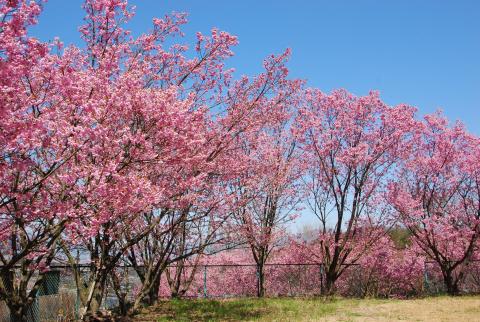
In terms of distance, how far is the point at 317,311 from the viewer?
1142 cm

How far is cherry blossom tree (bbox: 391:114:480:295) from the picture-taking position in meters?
17.4

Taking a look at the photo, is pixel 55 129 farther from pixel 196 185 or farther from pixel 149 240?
pixel 149 240

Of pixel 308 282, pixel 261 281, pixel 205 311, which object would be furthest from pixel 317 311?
pixel 308 282

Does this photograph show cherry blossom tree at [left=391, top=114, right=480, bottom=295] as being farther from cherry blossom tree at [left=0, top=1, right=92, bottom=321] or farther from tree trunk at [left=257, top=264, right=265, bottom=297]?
cherry blossom tree at [left=0, top=1, right=92, bottom=321]

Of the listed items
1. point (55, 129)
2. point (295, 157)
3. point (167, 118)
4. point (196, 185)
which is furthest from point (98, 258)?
point (295, 157)

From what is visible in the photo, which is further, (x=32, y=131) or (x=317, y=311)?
(x=317, y=311)

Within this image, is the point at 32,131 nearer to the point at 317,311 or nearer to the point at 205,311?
the point at 205,311

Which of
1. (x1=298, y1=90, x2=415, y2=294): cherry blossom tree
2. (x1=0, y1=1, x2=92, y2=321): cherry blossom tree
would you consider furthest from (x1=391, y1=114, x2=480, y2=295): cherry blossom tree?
(x1=0, y1=1, x2=92, y2=321): cherry blossom tree

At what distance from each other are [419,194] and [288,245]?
5.97m

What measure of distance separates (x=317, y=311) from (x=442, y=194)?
31.8 ft

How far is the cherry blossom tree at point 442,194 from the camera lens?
17359 mm

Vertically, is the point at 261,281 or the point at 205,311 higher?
the point at 261,281

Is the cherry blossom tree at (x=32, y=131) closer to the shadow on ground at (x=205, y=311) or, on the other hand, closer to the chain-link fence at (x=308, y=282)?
the shadow on ground at (x=205, y=311)

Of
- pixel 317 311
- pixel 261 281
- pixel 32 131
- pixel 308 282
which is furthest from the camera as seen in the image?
pixel 308 282
